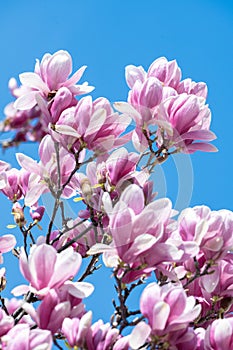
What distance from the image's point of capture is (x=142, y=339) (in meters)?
0.75

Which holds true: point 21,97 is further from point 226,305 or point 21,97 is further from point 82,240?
point 226,305

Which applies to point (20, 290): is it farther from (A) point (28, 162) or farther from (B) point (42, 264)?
(A) point (28, 162)

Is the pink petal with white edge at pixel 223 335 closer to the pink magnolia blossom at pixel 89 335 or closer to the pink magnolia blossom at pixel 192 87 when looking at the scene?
the pink magnolia blossom at pixel 89 335

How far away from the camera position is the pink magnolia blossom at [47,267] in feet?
2.54

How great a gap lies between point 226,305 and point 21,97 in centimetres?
55

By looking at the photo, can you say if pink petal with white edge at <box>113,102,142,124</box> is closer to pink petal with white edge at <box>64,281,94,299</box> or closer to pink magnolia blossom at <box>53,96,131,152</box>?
pink magnolia blossom at <box>53,96,131,152</box>

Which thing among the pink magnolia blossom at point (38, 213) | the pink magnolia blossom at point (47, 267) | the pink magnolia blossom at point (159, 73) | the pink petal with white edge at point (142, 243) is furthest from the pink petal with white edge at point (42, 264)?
the pink magnolia blossom at point (159, 73)

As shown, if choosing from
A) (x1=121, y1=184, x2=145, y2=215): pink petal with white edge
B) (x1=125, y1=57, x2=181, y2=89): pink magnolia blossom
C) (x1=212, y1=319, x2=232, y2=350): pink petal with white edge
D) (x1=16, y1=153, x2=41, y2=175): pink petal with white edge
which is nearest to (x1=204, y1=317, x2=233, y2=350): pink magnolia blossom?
(x1=212, y1=319, x2=232, y2=350): pink petal with white edge

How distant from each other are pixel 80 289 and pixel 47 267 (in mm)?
62

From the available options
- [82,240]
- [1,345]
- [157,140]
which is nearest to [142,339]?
[1,345]

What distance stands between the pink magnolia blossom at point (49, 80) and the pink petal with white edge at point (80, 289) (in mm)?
420

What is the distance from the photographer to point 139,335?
755 millimetres

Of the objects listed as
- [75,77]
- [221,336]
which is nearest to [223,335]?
[221,336]

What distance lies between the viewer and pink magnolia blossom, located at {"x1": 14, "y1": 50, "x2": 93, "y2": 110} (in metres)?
1.08
